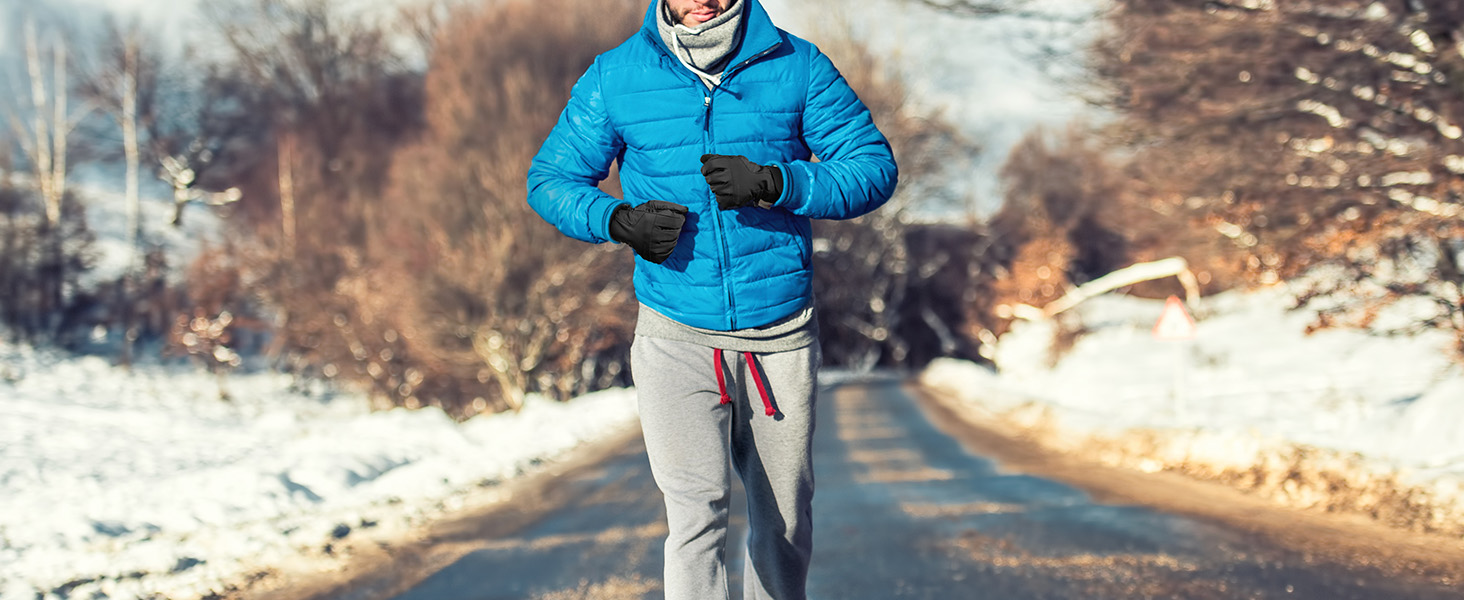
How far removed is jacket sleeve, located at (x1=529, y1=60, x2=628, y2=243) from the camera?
2.71 meters

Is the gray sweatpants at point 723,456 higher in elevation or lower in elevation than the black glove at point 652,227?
lower

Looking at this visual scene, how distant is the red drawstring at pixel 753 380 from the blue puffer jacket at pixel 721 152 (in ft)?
0.29

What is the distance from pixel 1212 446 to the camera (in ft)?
27.7

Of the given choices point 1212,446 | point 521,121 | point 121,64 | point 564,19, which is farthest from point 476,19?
point 1212,446

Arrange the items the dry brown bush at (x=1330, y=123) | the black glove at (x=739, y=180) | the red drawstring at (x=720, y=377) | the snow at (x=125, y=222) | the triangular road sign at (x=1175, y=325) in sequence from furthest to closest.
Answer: the snow at (x=125, y=222), the triangular road sign at (x=1175, y=325), the dry brown bush at (x=1330, y=123), the red drawstring at (x=720, y=377), the black glove at (x=739, y=180)

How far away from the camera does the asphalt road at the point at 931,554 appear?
4.44m

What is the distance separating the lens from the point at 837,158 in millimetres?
2820

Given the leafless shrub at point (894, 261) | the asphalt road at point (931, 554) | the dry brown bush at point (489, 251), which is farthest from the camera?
the leafless shrub at point (894, 261)

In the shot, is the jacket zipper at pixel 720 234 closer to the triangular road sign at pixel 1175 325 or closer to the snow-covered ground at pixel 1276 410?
the snow-covered ground at pixel 1276 410

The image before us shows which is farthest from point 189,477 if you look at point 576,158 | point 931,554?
point 576,158

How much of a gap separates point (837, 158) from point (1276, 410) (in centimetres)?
1078

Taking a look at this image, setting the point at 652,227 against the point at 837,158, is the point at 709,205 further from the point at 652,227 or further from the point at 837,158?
the point at 837,158

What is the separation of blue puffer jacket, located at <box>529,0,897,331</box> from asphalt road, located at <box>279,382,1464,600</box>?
214cm

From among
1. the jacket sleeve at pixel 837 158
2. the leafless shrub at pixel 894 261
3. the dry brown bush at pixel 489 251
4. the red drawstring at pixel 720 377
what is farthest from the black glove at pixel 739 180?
the leafless shrub at pixel 894 261
